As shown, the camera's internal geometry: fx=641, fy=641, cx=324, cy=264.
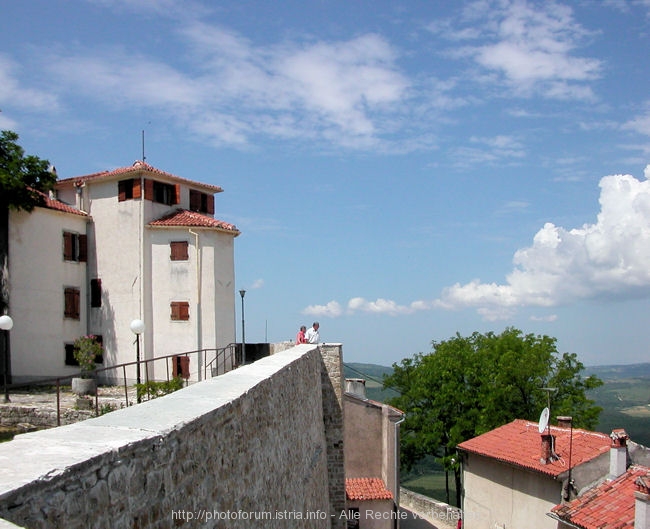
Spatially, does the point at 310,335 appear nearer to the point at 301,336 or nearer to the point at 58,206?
the point at 301,336

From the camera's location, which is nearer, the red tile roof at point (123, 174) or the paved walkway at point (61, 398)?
the paved walkway at point (61, 398)

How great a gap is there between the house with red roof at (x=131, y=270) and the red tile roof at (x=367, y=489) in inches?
316

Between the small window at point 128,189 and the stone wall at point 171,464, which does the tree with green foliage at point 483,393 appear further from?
the stone wall at point 171,464

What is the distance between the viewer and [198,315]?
1069 inches

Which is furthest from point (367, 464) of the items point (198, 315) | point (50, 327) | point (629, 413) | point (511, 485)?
point (629, 413)

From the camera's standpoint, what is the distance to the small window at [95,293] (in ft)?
93.4

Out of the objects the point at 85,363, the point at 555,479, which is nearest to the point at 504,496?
the point at 555,479

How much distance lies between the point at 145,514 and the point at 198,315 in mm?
24143

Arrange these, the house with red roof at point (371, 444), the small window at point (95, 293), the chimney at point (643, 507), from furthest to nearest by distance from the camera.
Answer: the small window at point (95, 293) < the house with red roof at point (371, 444) < the chimney at point (643, 507)

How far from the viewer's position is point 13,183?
23656mm

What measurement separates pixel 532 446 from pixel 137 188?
64.1 feet

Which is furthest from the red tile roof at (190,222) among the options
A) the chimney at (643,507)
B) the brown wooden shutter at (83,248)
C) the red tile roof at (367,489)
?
the chimney at (643,507)

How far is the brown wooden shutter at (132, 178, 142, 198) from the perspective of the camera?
1089 inches

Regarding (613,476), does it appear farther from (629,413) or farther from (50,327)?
(629,413)
